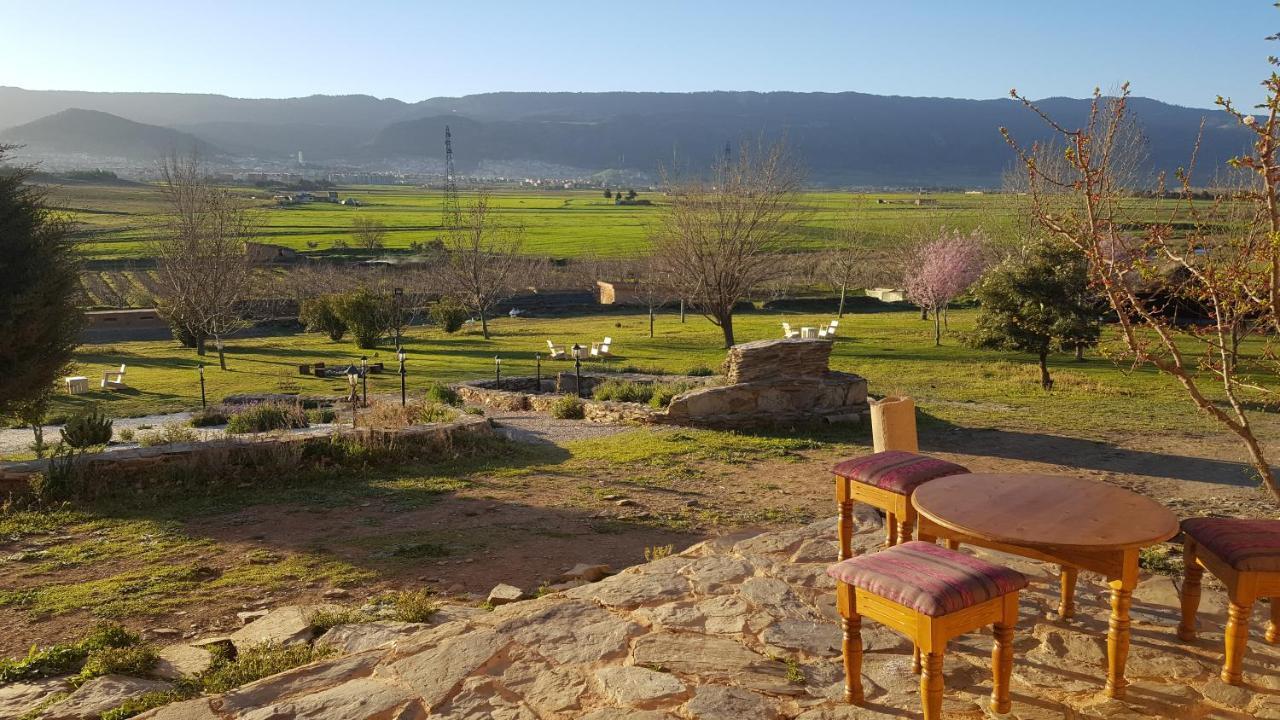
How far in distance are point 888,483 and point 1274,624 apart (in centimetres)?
212

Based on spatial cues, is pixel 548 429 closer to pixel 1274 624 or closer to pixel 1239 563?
pixel 1274 624

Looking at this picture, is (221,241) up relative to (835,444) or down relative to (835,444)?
up

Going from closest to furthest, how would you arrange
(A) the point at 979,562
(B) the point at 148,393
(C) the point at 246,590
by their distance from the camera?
1. (A) the point at 979,562
2. (C) the point at 246,590
3. (B) the point at 148,393

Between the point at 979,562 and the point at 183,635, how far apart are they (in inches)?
214

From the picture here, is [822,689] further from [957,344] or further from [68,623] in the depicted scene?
[957,344]

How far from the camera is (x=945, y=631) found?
378 cm

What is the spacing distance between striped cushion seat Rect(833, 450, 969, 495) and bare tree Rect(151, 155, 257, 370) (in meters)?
28.2

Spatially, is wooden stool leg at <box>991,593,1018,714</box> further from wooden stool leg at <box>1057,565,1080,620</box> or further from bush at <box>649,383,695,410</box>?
bush at <box>649,383,695,410</box>

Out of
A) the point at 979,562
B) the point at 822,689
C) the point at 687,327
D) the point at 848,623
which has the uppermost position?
the point at 979,562

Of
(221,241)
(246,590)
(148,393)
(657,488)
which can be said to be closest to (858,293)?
(221,241)

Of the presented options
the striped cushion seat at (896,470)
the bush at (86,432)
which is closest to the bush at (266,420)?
the bush at (86,432)

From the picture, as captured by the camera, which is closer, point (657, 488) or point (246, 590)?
point (246, 590)

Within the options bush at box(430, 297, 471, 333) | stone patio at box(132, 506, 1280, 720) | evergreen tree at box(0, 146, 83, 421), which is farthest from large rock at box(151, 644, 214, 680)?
bush at box(430, 297, 471, 333)

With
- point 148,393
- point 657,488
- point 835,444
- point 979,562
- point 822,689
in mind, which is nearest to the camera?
point 979,562
